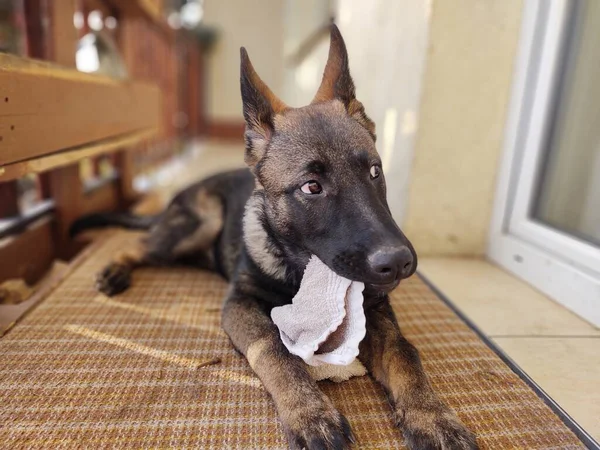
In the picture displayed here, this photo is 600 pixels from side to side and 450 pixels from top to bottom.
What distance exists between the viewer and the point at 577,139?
243 cm

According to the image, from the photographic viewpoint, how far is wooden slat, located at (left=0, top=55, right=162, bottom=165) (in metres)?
1.80

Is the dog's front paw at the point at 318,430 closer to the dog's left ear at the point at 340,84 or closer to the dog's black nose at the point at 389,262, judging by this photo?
the dog's black nose at the point at 389,262

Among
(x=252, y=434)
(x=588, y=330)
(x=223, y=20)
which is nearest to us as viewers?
(x=252, y=434)

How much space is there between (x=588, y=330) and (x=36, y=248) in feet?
9.86

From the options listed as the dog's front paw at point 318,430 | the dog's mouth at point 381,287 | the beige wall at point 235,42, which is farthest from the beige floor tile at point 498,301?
the beige wall at point 235,42

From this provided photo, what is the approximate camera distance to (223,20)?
1171cm

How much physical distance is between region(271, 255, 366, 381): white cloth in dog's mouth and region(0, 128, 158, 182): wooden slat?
50.8 inches

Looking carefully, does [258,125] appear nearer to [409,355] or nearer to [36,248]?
[409,355]

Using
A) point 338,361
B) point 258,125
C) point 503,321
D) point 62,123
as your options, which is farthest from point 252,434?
point 62,123

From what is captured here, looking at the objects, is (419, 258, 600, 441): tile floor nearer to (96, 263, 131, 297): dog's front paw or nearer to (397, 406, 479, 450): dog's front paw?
(397, 406, 479, 450): dog's front paw

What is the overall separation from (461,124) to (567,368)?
1.63 m

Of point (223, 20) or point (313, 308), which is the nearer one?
point (313, 308)

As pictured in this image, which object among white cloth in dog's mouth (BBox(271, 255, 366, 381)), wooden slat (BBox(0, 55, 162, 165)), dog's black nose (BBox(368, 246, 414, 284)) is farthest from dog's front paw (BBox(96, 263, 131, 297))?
dog's black nose (BBox(368, 246, 414, 284))

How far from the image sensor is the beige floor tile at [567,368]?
4.84ft
